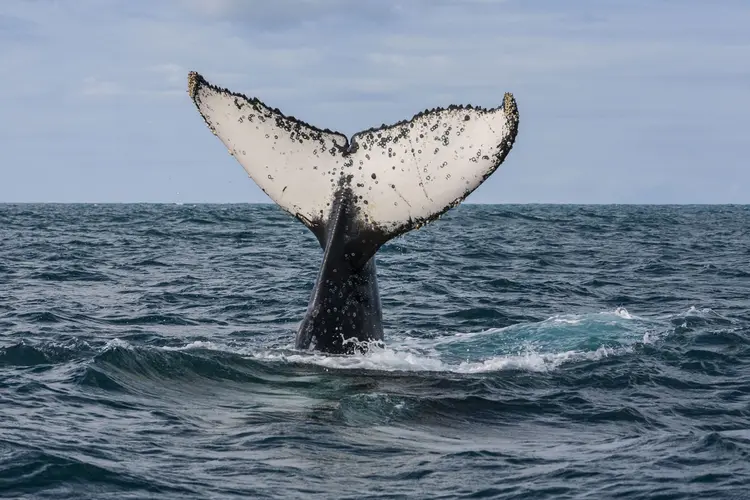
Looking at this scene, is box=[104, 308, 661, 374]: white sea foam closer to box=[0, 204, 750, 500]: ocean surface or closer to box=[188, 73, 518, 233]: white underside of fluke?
box=[0, 204, 750, 500]: ocean surface

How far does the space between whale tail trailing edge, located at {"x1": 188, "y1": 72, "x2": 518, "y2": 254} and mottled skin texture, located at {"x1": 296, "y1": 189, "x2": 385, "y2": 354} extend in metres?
0.08

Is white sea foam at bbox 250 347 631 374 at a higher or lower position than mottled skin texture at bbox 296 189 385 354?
lower

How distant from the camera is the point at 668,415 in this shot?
29.6ft

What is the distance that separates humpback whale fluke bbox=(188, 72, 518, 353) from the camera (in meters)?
8.86

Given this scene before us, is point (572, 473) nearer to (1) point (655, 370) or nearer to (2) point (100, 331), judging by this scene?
(1) point (655, 370)

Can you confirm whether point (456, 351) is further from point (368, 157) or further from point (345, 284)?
point (368, 157)

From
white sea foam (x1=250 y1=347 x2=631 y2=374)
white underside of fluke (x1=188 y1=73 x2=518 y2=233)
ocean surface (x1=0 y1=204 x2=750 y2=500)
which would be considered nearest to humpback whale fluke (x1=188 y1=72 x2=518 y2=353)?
white underside of fluke (x1=188 y1=73 x2=518 y2=233)

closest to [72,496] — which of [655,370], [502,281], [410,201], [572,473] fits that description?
[572,473]

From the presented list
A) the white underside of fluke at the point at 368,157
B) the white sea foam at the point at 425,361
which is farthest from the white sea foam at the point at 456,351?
the white underside of fluke at the point at 368,157

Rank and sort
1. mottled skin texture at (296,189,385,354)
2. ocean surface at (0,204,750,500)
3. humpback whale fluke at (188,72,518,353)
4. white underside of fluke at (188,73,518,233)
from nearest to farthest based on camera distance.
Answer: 1. ocean surface at (0,204,750,500)
2. white underside of fluke at (188,73,518,233)
3. humpback whale fluke at (188,72,518,353)
4. mottled skin texture at (296,189,385,354)

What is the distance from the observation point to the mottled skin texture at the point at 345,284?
9.30m

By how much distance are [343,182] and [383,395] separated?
1.97 m

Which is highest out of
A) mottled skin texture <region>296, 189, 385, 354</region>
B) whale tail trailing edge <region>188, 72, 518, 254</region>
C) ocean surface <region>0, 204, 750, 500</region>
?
whale tail trailing edge <region>188, 72, 518, 254</region>

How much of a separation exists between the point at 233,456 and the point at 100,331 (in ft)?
22.6
